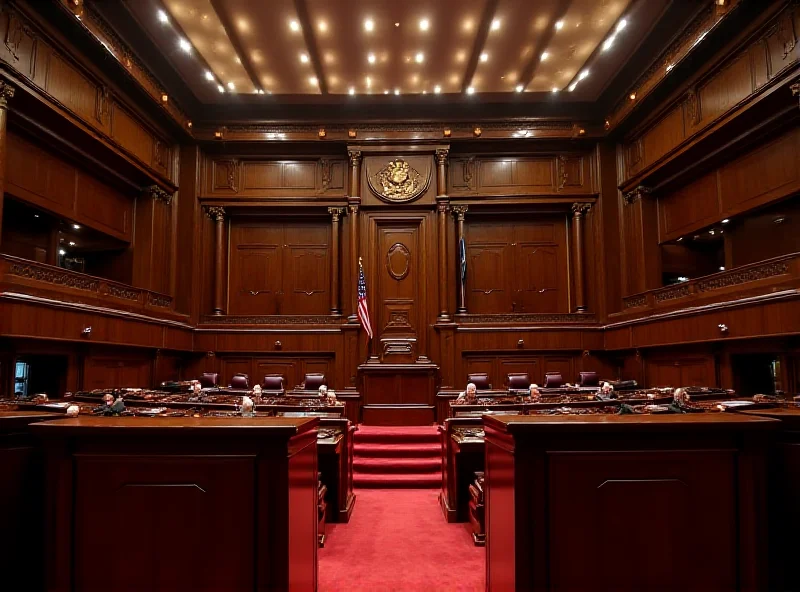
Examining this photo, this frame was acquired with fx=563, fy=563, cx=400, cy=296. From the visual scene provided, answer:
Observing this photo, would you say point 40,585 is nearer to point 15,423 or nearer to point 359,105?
point 15,423

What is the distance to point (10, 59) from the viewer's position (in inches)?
260

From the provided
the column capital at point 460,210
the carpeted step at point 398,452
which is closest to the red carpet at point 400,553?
the carpeted step at point 398,452

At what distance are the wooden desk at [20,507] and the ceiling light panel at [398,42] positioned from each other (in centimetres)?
775

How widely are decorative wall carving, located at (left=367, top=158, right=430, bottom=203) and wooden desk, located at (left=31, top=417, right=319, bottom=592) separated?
9.45 meters

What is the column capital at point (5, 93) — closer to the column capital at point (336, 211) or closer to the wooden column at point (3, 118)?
the wooden column at point (3, 118)

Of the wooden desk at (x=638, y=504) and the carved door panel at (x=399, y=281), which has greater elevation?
the carved door panel at (x=399, y=281)

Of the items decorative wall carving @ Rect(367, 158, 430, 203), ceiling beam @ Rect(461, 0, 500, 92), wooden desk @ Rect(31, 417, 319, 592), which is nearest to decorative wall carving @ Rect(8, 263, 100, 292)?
decorative wall carving @ Rect(367, 158, 430, 203)

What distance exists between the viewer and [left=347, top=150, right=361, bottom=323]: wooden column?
10789 mm

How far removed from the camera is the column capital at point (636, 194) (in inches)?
406

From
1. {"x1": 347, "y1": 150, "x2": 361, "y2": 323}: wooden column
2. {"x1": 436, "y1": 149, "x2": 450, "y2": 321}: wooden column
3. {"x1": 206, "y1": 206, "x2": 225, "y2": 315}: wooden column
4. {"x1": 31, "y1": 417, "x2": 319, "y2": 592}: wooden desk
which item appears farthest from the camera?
{"x1": 206, "y1": 206, "x2": 225, "y2": 315}: wooden column

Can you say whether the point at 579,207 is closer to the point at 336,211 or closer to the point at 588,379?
the point at 588,379

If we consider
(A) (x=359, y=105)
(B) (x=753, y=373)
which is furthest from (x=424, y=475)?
(A) (x=359, y=105)

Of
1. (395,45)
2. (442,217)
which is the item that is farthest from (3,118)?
(442,217)

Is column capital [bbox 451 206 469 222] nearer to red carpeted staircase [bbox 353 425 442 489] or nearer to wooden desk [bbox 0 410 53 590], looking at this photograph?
red carpeted staircase [bbox 353 425 442 489]
